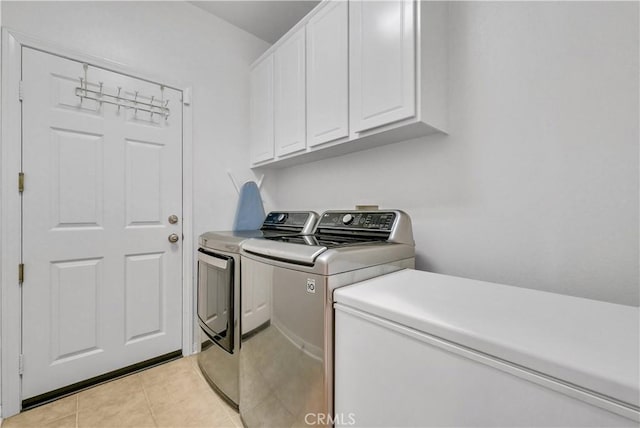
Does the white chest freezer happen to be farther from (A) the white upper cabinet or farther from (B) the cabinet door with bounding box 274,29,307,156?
(B) the cabinet door with bounding box 274,29,307,156

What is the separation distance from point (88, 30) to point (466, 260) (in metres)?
2.64

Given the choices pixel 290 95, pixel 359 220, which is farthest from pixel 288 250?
pixel 290 95

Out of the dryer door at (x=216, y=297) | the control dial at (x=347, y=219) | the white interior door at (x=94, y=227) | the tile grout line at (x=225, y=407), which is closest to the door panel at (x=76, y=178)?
the white interior door at (x=94, y=227)

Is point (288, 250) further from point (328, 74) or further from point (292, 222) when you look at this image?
point (328, 74)

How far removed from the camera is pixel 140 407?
59.4 inches

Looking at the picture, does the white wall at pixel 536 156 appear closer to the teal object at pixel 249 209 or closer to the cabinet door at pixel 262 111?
the cabinet door at pixel 262 111

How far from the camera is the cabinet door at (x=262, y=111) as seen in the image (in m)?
2.16

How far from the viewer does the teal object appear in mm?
2324

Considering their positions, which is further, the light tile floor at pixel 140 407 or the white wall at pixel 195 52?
the white wall at pixel 195 52

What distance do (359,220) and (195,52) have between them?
1892 mm

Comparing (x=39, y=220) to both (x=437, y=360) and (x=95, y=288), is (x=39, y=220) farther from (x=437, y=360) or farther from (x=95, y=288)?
(x=437, y=360)

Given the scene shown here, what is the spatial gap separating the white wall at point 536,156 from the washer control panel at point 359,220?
0.25 metres

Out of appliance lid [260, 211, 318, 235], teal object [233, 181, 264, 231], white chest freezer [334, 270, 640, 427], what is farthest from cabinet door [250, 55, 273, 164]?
white chest freezer [334, 270, 640, 427]

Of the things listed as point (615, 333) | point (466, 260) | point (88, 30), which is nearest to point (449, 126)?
point (466, 260)
